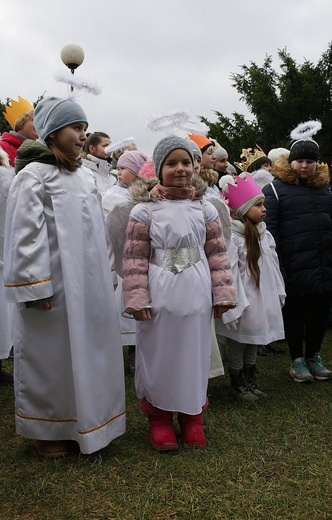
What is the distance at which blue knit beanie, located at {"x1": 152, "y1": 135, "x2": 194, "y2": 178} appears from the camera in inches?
137

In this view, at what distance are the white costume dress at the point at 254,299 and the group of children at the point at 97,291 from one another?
2.86 ft

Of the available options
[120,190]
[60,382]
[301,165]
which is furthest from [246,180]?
[60,382]

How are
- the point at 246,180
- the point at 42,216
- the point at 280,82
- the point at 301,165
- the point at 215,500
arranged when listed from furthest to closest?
the point at 280,82, the point at 301,165, the point at 246,180, the point at 42,216, the point at 215,500

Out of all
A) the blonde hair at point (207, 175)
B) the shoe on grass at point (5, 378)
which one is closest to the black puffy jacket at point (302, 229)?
the blonde hair at point (207, 175)

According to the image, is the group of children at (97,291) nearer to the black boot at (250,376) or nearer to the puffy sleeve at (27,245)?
the puffy sleeve at (27,245)

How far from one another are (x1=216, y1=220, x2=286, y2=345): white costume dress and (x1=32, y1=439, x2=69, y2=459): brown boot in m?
1.53

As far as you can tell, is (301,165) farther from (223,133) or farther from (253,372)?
(223,133)

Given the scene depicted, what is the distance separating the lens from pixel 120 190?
17.3ft

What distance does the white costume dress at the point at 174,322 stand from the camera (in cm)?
338

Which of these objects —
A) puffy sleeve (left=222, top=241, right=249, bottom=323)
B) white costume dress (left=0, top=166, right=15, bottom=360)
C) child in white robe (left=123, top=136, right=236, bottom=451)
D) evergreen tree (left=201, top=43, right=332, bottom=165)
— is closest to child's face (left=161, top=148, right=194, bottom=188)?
child in white robe (left=123, top=136, right=236, bottom=451)

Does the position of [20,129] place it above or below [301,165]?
above

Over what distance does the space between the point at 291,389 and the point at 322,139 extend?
538 inches

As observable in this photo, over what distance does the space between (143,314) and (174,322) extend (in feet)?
0.59

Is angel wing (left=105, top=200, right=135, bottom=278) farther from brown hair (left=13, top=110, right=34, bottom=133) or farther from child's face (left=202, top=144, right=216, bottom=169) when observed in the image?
brown hair (left=13, top=110, right=34, bottom=133)
